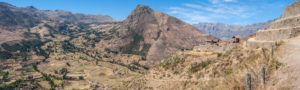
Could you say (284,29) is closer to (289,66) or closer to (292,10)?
(292,10)

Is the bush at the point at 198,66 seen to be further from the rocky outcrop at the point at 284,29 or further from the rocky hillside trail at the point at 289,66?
the rocky hillside trail at the point at 289,66

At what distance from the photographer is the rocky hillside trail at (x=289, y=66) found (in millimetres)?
18859

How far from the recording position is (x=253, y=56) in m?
34.1

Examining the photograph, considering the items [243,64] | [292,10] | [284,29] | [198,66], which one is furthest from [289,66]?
[198,66]

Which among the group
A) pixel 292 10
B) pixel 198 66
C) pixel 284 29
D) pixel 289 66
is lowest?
pixel 198 66

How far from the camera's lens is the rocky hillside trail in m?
18.9

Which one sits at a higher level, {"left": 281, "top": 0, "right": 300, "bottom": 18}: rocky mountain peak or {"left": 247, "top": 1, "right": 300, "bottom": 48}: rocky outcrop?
{"left": 281, "top": 0, "right": 300, "bottom": 18}: rocky mountain peak

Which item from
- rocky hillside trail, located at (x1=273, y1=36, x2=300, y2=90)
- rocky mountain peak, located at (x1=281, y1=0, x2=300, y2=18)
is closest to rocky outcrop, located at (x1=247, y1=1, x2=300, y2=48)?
rocky mountain peak, located at (x1=281, y1=0, x2=300, y2=18)

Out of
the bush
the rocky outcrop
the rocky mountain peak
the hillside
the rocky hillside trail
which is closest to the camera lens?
the rocky hillside trail

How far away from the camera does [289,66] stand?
2239 centimetres

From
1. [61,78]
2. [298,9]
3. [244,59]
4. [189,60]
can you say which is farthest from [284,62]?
[61,78]

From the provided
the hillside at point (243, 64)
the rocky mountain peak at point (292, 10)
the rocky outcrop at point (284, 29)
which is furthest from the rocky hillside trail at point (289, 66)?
the rocky mountain peak at point (292, 10)

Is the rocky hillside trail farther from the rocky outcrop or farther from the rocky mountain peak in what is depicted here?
the rocky mountain peak

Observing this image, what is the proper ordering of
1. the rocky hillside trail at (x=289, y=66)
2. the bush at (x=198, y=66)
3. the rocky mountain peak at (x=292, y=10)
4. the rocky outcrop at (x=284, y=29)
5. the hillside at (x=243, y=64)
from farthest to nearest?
the bush at (x=198, y=66)
the rocky mountain peak at (x=292, y=10)
the rocky outcrop at (x=284, y=29)
the hillside at (x=243, y=64)
the rocky hillside trail at (x=289, y=66)
